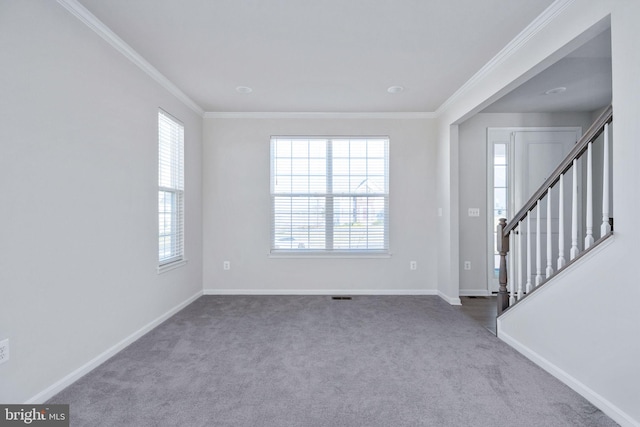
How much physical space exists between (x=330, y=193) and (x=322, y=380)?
2.77 m

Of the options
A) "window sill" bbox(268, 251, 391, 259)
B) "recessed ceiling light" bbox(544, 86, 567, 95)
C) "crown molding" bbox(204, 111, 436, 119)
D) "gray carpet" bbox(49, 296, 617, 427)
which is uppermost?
"recessed ceiling light" bbox(544, 86, 567, 95)

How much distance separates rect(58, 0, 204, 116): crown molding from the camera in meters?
2.18

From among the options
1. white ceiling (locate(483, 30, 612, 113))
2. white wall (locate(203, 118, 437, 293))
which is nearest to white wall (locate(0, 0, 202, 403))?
white wall (locate(203, 118, 437, 293))

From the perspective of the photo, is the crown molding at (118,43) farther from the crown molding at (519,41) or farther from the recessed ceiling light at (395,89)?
the crown molding at (519,41)

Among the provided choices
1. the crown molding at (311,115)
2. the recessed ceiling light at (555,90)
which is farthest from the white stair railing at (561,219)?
the crown molding at (311,115)

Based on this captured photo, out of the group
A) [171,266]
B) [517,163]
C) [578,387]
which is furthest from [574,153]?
[171,266]

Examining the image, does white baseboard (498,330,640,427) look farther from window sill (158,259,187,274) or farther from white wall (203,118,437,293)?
window sill (158,259,187,274)

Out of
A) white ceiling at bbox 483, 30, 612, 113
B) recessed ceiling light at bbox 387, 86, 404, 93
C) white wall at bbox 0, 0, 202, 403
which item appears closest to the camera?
white wall at bbox 0, 0, 202, 403

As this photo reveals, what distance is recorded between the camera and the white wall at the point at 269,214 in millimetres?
4570

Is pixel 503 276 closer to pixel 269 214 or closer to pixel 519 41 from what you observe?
pixel 519 41

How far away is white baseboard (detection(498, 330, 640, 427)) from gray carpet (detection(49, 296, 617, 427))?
42 mm

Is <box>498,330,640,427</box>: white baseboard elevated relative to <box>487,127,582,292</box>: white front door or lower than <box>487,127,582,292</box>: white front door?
lower

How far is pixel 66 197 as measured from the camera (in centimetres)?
215

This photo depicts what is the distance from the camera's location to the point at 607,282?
1.85 meters
